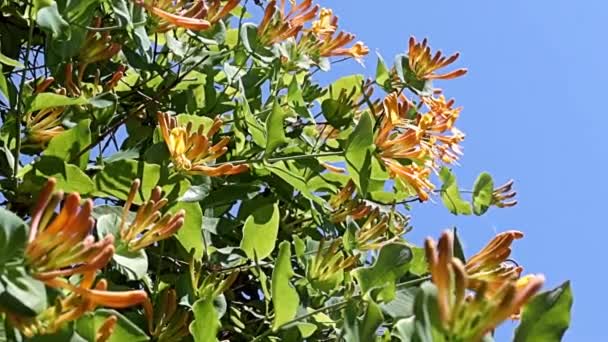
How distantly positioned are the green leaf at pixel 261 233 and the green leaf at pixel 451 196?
0.52m

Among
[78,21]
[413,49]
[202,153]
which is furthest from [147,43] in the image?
[413,49]

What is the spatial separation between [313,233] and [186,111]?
29 centimetres

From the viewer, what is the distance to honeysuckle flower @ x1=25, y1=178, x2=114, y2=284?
27.1 inches

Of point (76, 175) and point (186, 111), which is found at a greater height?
point (186, 111)

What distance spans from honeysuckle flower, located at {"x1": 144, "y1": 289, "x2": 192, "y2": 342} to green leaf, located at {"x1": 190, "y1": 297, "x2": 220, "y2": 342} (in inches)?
2.4

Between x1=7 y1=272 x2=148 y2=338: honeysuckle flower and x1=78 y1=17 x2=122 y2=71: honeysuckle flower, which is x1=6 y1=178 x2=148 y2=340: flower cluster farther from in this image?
x1=78 y1=17 x2=122 y2=71: honeysuckle flower

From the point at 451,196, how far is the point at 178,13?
705 mm

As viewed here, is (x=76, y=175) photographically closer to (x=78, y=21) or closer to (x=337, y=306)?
(x=78, y=21)

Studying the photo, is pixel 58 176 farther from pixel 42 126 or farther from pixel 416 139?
pixel 416 139

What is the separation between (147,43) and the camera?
4.15 feet

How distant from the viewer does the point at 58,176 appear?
1085 millimetres

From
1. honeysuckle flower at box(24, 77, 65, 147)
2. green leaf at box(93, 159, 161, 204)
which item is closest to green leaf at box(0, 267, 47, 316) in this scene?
green leaf at box(93, 159, 161, 204)

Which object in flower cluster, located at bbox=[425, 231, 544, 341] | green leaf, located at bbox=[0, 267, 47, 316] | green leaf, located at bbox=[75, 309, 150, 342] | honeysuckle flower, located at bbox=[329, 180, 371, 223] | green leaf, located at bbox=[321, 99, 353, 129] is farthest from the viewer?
green leaf, located at bbox=[321, 99, 353, 129]

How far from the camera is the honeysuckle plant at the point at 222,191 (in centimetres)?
71
